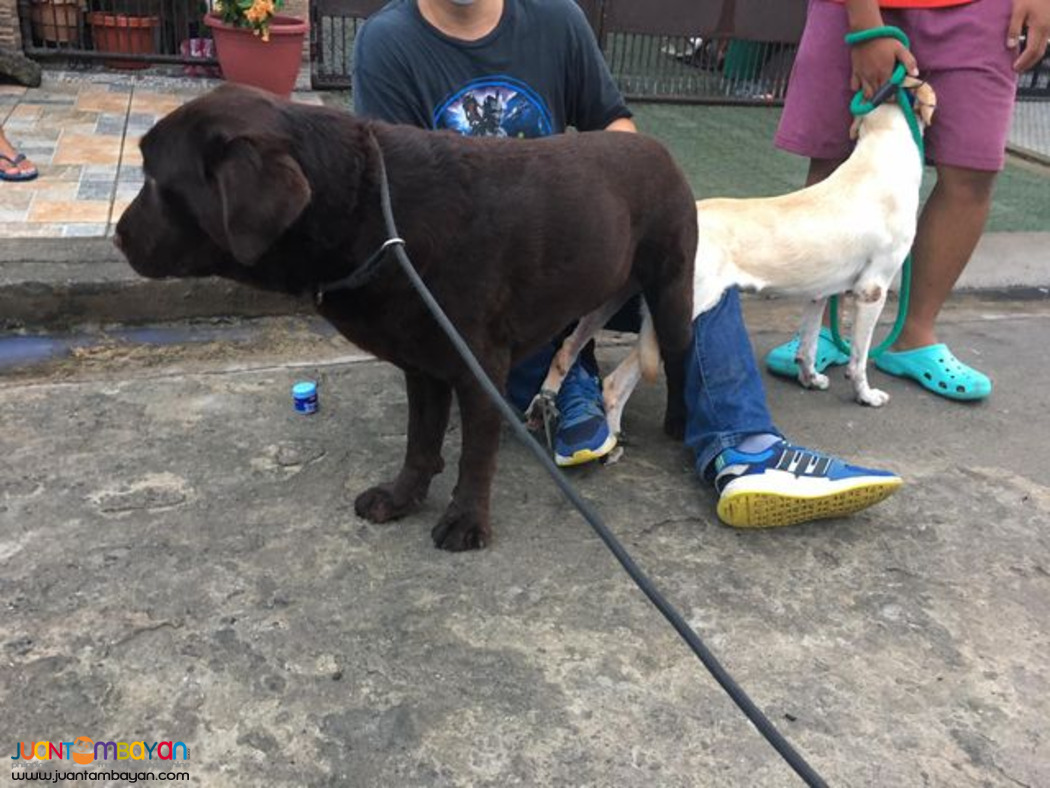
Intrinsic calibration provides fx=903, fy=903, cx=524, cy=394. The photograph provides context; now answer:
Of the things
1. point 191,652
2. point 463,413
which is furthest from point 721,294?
point 191,652

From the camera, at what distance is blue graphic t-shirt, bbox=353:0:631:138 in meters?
2.56

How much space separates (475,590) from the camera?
220 centimetres

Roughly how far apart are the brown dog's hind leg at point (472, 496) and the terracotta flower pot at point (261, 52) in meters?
4.41

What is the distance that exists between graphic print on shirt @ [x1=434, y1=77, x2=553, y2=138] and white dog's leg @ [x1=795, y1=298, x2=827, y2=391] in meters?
1.19

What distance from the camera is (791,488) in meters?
2.41

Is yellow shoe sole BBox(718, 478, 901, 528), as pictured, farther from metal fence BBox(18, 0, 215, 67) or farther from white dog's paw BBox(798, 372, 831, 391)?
metal fence BBox(18, 0, 215, 67)

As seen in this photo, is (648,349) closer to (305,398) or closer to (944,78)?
(305,398)

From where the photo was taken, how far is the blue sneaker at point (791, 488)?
240 centimetres

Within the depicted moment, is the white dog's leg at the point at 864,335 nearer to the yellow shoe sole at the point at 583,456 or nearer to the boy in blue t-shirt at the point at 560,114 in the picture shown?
the boy in blue t-shirt at the point at 560,114

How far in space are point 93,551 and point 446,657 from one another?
0.92 metres

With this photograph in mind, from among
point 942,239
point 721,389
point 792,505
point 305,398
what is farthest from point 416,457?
point 942,239

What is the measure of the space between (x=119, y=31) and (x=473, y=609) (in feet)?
21.5

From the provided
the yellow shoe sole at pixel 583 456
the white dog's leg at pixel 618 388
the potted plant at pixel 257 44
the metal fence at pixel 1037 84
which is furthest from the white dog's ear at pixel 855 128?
the metal fence at pixel 1037 84

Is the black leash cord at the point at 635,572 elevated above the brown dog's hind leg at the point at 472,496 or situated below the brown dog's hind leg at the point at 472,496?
above
